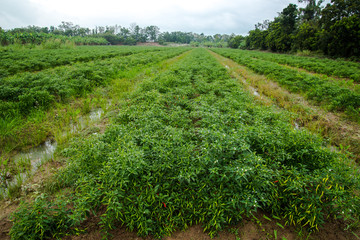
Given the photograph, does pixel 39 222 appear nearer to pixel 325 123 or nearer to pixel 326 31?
pixel 325 123

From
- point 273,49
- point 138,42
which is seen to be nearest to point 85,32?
point 138,42

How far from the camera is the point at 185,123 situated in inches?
192

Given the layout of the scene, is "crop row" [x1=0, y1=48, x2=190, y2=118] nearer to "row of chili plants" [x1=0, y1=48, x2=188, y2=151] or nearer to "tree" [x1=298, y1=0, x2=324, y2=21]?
"row of chili plants" [x1=0, y1=48, x2=188, y2=151]

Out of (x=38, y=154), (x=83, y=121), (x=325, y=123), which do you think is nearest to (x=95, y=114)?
(x=83, y=121)

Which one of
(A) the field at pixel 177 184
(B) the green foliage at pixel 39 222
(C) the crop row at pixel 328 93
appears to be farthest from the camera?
(C) the crop row at pixel 328 93

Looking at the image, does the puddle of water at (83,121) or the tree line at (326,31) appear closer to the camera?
the puddle of water at (83,121)

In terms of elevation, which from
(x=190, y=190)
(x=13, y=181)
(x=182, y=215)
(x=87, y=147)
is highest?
(x=87, y=147)

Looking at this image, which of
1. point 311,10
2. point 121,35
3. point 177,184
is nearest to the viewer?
point 177,184

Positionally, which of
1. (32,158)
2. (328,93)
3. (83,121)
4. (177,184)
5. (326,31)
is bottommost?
(32,158)

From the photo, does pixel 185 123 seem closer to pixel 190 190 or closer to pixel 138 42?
pixel 190 190

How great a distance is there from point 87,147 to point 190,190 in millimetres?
2275

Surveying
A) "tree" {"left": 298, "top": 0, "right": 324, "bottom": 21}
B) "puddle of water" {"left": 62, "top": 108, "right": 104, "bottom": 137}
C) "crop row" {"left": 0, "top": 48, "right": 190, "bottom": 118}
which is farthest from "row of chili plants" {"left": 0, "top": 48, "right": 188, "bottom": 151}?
"tree" {"left": 298, "top": 0, "right": 324, "bottom": 21}

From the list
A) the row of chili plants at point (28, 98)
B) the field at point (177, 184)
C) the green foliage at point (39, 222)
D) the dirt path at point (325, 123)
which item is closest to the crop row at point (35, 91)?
the row of chili plants at point (28, 98)

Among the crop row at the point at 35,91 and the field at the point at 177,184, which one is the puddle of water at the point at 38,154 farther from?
the crop row at the point at 35,91
